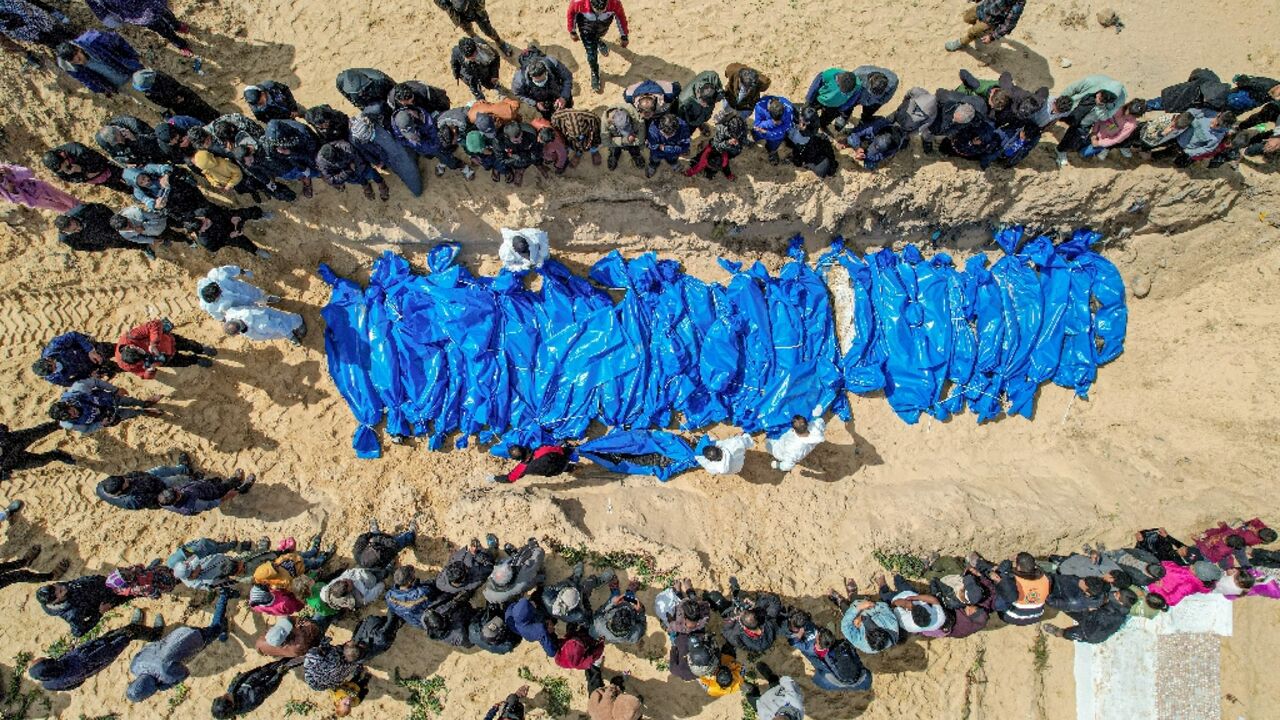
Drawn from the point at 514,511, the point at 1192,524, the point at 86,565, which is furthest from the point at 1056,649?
the point at 86,565

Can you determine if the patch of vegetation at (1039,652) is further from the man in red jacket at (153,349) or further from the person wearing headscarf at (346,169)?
the man in red jacket at (153,349)

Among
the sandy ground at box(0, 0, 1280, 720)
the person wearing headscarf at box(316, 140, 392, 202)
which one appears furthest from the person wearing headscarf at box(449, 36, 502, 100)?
the person wearing headscarf at box(316, 140, 392, 202)

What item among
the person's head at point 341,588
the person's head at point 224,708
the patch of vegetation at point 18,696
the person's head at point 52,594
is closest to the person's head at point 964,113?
the person's head at point 341,588

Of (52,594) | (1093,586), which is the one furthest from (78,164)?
(1093,586)

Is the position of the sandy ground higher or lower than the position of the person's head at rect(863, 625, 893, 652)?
higher

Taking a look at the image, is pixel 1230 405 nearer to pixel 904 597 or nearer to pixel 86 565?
pixel 904 597

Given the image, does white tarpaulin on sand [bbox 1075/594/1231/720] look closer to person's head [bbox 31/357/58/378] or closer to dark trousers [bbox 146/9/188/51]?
person's head [bbox 31/357/58/378]

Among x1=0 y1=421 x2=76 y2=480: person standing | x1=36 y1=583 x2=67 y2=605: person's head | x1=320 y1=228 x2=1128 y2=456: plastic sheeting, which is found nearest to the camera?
x1=36 y1=583 x2=67 y2=605: person's head
